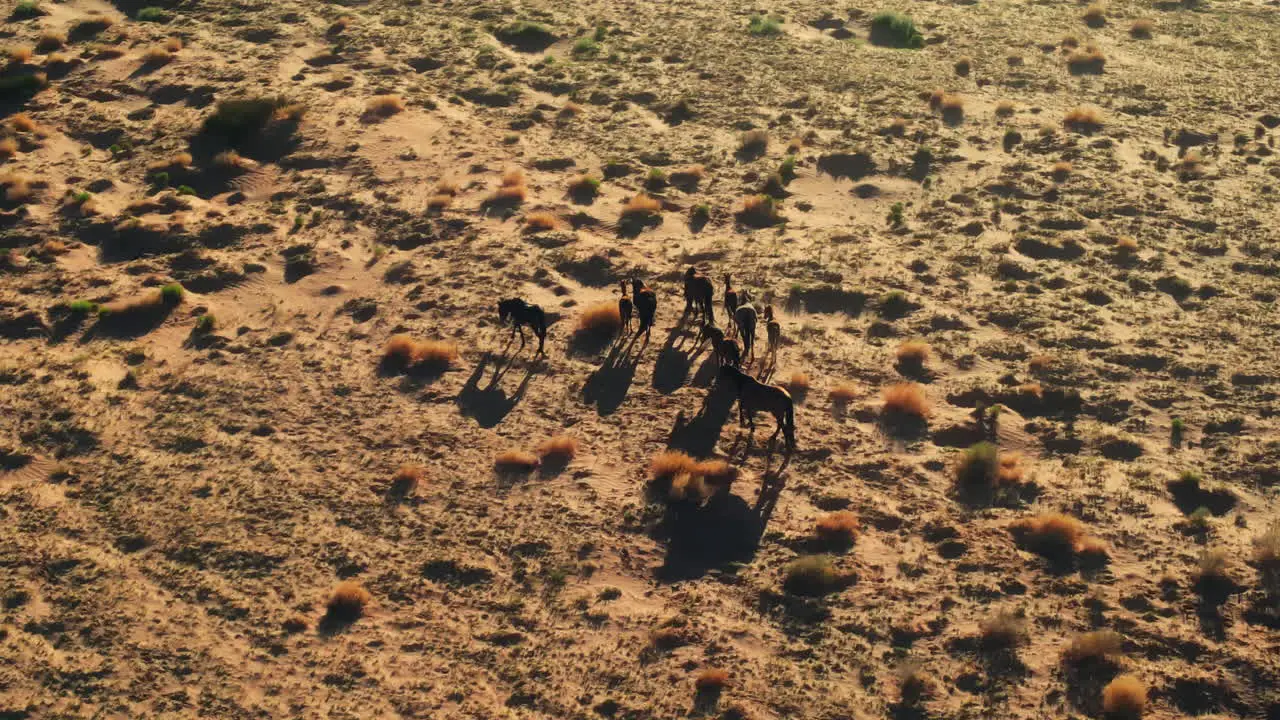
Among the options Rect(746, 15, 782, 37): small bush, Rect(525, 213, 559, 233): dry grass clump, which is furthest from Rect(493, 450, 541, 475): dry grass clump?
Rect(746, 15, 782, 37): small bush

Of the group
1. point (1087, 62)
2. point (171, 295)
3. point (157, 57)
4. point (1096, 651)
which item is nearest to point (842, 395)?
point (1096, 651)

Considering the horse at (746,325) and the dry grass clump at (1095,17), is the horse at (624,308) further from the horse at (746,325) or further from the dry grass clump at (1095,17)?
the dry grass clump at (1095,17)

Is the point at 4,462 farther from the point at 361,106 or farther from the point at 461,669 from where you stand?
the point at 361,106

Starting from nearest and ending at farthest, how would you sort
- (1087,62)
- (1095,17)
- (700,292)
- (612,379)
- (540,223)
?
(612,379) → (700,292) → (540,223) → (1087,62) → (1095,17)

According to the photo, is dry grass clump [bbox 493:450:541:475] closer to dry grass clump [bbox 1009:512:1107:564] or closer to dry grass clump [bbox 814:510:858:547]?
dry grass clump [bbox 814:510:858:547]

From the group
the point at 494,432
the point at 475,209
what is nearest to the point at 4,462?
the point at 494,432

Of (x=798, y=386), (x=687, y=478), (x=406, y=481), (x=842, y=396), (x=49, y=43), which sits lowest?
(x=406, y=481)

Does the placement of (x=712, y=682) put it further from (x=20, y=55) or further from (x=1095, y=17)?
(x=1095, y=17)

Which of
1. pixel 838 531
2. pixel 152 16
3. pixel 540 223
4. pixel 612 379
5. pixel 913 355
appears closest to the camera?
pixel 838 531
